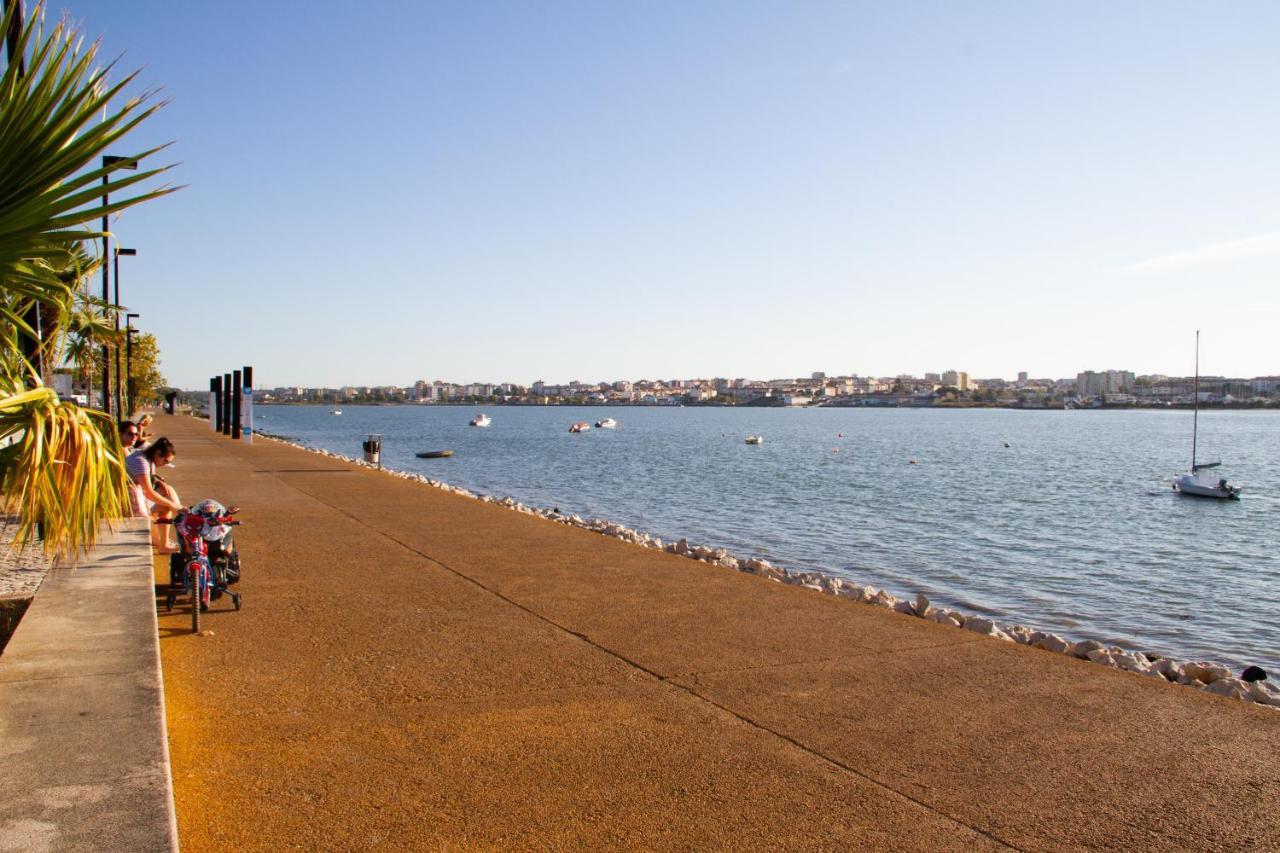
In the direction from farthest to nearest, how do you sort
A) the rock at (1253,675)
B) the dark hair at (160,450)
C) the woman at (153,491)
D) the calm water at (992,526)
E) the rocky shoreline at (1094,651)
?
the calm water at (992,526)
the rock at (1253,675)
the dark hair at (160,450)
the woman at (153,491)
the rocky shoreline at (1094,651)

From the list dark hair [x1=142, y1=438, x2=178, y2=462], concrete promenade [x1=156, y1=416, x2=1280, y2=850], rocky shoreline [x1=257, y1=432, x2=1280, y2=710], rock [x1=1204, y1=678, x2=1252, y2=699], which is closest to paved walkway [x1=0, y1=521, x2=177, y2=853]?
concrete promenade [x1=156, y1=416, x2=1280, y2=850]

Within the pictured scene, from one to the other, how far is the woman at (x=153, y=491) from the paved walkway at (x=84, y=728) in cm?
235

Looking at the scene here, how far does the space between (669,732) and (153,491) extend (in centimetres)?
635

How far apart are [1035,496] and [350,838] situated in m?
36.6

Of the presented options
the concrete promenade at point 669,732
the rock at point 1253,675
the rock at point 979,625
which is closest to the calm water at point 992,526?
the rock at point 1253,675

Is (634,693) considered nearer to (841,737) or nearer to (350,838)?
(841,737)

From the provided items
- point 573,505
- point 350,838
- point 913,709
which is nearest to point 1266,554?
point 573,505

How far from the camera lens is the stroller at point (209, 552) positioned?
312 inches

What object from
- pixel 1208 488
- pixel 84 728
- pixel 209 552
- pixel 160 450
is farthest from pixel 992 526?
pixel 84 728

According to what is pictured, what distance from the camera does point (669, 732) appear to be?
5.55 meters

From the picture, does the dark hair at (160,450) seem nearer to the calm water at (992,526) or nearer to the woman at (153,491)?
the woman at (153,491)

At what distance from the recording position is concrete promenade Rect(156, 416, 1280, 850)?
436cm

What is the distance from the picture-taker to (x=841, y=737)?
5504 millimetres

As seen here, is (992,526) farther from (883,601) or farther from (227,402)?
(227,402)
